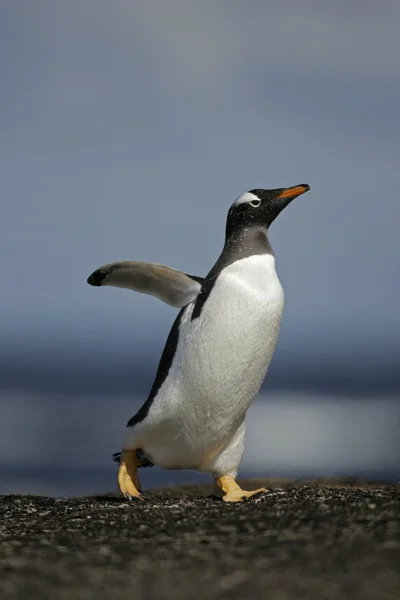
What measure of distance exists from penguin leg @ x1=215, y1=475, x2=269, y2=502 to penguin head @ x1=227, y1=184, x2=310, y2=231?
1933 millimetres

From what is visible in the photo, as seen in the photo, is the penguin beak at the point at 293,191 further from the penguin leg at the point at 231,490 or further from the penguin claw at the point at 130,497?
the penguin claw at the point at 130,497

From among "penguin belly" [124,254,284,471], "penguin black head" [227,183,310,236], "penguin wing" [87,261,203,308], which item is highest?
"penguin black head" [227,183,310,236]

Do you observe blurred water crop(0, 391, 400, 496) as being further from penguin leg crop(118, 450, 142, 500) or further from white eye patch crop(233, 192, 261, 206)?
white eye patch crop(233, 192, 261, 206)

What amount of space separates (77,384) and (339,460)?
1520 inches

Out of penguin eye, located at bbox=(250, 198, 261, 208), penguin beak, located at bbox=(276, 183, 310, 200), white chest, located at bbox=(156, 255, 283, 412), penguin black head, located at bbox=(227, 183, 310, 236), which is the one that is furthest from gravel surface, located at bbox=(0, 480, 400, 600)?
penguin beak, located at bbox=(276, 183, 310, 200)

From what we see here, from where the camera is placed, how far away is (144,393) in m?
51.4

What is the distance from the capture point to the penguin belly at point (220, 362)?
724cm

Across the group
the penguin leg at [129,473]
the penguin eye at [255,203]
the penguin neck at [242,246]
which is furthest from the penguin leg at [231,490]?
the penguin eye at [255,203]

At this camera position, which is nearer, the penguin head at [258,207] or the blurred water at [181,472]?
the penguin head at [258,207]

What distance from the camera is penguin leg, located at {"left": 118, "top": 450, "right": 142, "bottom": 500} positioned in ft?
26.4

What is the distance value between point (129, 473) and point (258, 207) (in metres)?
2.37

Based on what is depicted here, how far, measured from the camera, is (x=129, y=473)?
8.12 metres

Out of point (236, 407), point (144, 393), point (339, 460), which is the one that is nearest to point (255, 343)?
point (236, 407)

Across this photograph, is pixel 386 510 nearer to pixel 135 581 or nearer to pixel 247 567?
pixel 247 567
